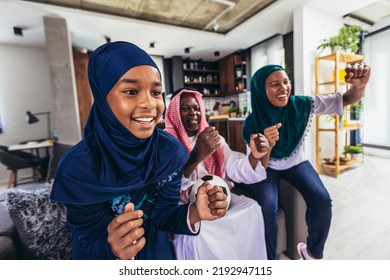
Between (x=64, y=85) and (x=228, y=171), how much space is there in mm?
564

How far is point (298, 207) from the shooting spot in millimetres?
694

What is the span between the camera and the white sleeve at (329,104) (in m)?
0.51

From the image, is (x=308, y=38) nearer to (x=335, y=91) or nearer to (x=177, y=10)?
(x=335, y=91)

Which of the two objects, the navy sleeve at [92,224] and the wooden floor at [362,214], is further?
the wooden floor at [362,214]

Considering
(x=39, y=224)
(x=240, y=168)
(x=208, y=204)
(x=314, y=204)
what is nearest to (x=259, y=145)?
(x=240, y=168)

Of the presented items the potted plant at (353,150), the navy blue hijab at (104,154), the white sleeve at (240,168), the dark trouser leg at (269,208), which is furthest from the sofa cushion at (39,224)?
the potted plant at (353,150)

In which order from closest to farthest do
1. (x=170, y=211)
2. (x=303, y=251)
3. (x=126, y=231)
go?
(x=126, y=231) < (x=170, y=211) < (x=303, y=251)

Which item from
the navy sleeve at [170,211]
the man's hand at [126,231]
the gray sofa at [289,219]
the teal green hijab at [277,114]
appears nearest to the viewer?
the man's hand at [126,231]

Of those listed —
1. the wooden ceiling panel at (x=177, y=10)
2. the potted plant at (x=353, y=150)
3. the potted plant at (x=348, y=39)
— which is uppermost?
the wooden ceiling panel at (x=177, y=10)

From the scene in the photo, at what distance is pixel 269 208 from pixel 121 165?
0.55 metres

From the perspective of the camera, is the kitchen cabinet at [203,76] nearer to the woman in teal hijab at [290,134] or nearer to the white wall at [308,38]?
the woman in teal hijab at [290,134]

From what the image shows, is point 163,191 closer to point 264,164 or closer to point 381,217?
point 264,164

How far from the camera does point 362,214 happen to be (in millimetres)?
527

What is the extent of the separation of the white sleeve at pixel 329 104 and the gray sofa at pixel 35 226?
0.74 meters
